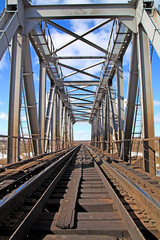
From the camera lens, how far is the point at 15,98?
806 cm

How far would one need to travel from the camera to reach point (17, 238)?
195 centimetres

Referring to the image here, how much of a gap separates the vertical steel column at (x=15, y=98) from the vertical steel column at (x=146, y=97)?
4.86 meters

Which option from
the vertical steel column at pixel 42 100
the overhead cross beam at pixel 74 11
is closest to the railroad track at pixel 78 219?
the overhead cross beam at pixel 74 11

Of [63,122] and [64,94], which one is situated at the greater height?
[64,94]

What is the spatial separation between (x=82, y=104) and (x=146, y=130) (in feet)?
76.2

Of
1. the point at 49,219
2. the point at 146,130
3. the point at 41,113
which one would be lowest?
the point at 49,219

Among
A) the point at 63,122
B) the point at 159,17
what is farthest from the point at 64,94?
the point at 159,17

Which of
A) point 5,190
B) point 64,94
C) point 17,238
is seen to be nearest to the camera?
point 17,238

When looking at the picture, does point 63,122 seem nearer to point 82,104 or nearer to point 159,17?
point 82,104

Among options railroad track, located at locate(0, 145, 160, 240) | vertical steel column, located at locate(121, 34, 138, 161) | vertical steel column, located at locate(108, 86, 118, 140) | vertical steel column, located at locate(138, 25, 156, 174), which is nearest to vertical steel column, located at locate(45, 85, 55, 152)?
vertical steel column, located at locate(108, 86, 118, 140)

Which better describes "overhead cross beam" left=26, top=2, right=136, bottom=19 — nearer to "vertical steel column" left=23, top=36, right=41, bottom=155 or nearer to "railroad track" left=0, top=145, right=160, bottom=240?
"vertical steel column" left=23, top=36, right=41, bottom=155

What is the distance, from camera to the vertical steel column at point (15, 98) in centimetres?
751

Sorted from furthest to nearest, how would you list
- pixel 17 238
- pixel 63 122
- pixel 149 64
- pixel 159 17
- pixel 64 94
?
pixel 63 122
pixel 64 94
pixel 149 64
pixel 159 17
pixel 17 238

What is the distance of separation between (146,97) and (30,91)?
5.84 meters
